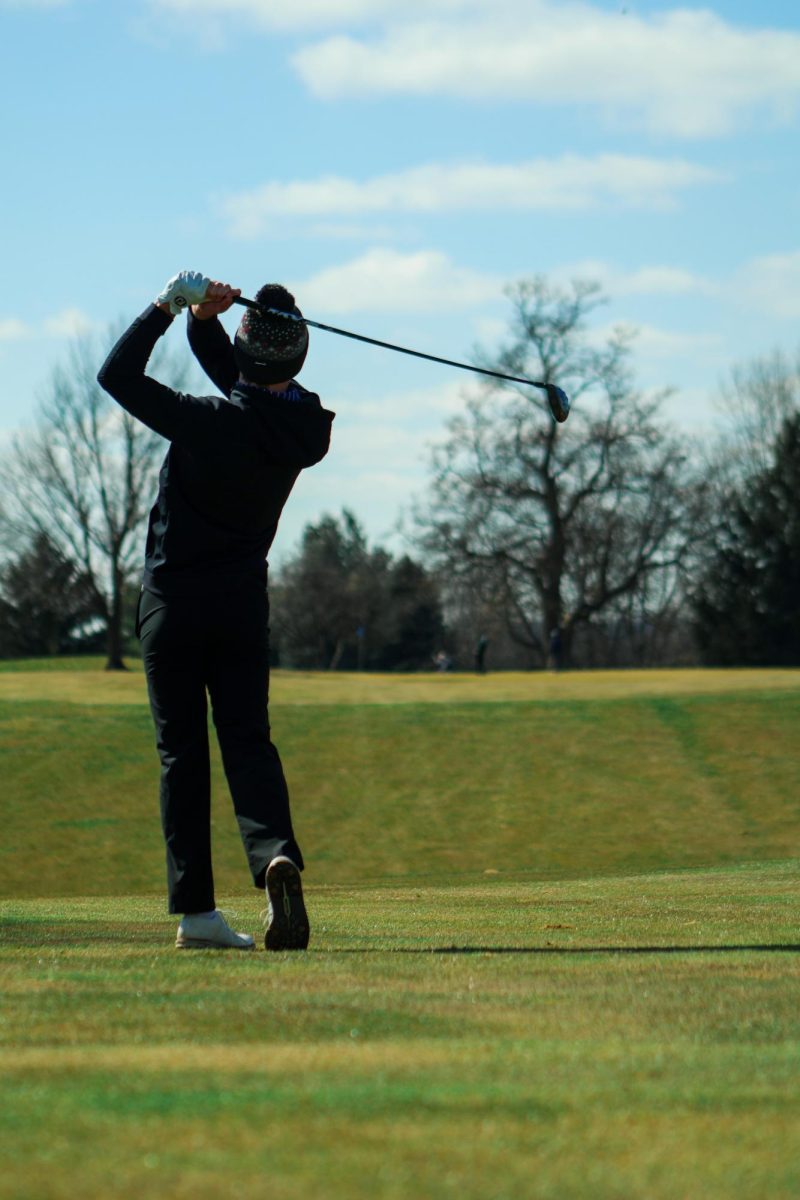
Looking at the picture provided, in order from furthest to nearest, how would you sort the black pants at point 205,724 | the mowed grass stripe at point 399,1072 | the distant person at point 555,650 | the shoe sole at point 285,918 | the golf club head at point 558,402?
the distant person at point 555,650 → the golf club head at point 558,402 → the black pants at point 205,724 → the shoe sole at point 285,918 → the mowed grass stripe at point 399,1072

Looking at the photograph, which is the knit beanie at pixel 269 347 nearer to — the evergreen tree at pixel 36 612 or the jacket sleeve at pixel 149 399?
the jacket sleeve at pixel 149 399

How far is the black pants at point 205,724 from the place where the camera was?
20.0 feet

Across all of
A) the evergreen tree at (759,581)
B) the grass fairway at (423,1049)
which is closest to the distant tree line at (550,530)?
the evergreen tree at (759,581)

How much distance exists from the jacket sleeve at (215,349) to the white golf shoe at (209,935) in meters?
1.99

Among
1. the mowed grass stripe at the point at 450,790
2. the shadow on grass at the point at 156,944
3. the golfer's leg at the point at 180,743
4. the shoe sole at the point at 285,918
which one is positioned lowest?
the mowed grass stripe at the point at 450,790

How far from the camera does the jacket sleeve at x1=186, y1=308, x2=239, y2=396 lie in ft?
21.4

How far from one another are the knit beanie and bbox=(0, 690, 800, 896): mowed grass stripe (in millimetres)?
10345

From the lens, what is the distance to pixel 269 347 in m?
6.20

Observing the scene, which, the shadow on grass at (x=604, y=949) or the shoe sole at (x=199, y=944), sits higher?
the shadow on grass at (x=604, y=949)

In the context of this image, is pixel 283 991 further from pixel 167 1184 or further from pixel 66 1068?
pixel 167 1184

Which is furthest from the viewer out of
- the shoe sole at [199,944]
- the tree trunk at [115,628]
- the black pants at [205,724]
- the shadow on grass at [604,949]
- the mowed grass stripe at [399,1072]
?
the tree trunk at [115,628]

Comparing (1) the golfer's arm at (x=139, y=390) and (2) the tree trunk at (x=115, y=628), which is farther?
(2) the tree trunk at (x=115, y=628)

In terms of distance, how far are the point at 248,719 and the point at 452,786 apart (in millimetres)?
18297

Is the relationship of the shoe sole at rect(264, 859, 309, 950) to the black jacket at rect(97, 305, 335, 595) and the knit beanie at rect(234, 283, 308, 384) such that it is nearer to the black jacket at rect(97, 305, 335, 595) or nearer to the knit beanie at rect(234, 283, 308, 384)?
the black jacket at rect(97, 305, 335, 595)
